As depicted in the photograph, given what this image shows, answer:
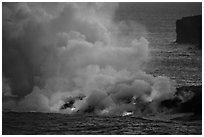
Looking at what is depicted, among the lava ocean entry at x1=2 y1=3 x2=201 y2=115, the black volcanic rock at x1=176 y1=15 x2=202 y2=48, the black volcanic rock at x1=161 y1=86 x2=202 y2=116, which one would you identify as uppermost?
the black volcanic rock at x1=176 y1=15 x2=202 y2=48

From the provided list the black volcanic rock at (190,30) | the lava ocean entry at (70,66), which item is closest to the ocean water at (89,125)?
the lava ocean entry at (70,66)

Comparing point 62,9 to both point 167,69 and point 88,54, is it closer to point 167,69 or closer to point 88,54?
point 88,54

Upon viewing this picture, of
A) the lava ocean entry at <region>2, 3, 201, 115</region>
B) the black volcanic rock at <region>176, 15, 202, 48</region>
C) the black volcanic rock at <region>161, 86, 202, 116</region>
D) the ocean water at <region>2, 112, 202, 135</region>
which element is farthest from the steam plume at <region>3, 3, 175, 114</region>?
the black volcanic rock at <region>176, 15, 202, 48</region>

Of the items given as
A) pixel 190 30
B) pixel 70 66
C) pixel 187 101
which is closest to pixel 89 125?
pixel 187 101

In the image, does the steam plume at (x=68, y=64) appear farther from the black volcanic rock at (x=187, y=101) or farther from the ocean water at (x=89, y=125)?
the ocean water at (x=89, y=125)

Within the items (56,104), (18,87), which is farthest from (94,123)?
(18,87)

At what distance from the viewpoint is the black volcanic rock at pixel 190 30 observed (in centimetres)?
10286

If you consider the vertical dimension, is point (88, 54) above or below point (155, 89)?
above

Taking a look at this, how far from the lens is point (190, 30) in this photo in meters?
107

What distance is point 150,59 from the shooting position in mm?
87562

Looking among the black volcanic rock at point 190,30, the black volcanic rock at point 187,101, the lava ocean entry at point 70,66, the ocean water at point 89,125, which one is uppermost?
the black volcanic rock at point 190,30

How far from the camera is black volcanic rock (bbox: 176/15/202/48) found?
103 m

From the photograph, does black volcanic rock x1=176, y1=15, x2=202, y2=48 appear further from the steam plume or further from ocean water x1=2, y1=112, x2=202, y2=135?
ocean water x1=2, y1=112, x2=202, y2=135

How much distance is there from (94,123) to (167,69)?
4077 cm
